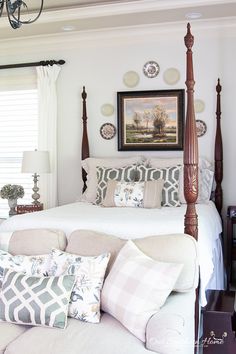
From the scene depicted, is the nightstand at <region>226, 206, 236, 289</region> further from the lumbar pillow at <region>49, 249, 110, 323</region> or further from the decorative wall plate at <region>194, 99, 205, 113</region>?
the lumbar pillow at <region>49, 249, 110, 323</region>

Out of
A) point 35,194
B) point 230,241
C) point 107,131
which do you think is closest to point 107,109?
point 107,131

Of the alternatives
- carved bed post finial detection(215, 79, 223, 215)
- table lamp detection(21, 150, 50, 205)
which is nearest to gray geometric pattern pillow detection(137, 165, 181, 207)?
carved bed post finial detection(215, 79, 223, 215)

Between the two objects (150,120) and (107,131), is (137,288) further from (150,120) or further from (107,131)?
(107,131)

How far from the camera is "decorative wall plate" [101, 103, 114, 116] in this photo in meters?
4.87

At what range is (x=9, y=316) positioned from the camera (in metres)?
2.23

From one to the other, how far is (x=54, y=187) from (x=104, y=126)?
0.93m

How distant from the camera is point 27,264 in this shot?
2.49m

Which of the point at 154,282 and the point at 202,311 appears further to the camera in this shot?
the point at 202,311

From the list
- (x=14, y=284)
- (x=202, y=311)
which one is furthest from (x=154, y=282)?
(x=14, y=284)

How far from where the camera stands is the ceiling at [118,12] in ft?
12.9

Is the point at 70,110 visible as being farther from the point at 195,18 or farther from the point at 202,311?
the point at 202,311

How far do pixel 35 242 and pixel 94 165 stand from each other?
1.95 meters

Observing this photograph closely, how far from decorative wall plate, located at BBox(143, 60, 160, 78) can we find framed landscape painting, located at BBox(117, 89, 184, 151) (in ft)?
0.67

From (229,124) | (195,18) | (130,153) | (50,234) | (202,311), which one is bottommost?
(202,311)
